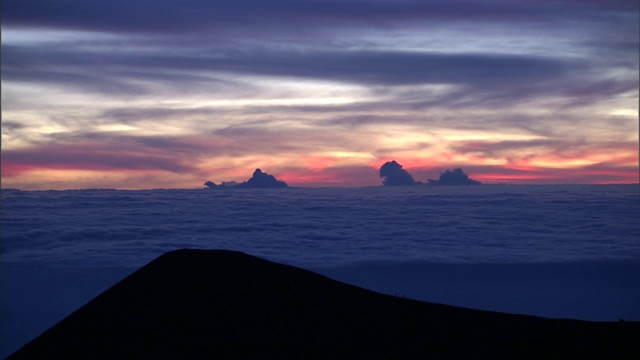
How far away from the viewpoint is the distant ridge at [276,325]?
16.5ft

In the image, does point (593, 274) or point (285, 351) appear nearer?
point (285, 351)

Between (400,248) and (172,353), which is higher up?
(172,353)

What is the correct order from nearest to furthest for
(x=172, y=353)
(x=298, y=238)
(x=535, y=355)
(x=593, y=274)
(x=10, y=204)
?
(x=172, y=353), (x=535, y=355), (x=593, y=274), (x=298, y=238), (x=10, y=204)

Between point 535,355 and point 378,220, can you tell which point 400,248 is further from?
point 535,355

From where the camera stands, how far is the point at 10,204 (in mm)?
78250

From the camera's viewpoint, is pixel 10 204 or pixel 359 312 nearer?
pixel 359 312

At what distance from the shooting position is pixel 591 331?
19.0 feet

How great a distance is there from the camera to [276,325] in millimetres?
5379

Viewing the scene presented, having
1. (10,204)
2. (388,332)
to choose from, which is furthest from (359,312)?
(10,204)

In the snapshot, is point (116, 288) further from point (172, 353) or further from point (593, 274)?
point (593, 274)

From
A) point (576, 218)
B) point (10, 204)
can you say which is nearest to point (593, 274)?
point (576, 218)

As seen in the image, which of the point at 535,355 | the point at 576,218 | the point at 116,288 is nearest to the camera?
the point at 535,355

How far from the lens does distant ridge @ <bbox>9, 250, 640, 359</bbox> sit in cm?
504

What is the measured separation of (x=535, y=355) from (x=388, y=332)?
4.25 feet
